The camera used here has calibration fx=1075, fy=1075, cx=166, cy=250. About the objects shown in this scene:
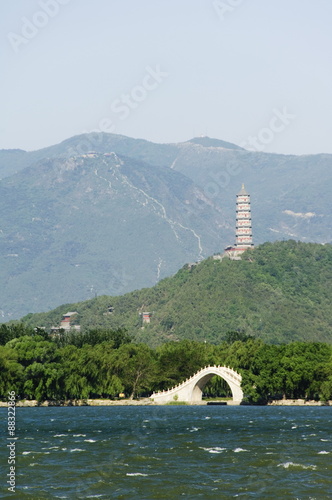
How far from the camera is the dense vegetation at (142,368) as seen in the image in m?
124

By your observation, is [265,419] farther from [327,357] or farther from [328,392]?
[327,357]

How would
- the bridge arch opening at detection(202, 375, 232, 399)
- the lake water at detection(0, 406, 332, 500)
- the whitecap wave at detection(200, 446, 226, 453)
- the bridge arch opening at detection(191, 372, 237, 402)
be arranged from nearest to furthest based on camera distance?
the lake water at detection(0, 406, 332, 500), the whitecap wave at detection(200, 446, 226, 453), the bridge arch opening at detection(191, 372, 237, 402), the bridge arch opening at detection(202, 375, 232, 399)

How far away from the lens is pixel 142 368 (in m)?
142

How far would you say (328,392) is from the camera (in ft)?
396

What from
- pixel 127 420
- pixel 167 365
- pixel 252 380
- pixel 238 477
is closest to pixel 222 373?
pixel 252 380

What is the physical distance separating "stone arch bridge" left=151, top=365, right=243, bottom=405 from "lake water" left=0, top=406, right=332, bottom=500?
95.7ft

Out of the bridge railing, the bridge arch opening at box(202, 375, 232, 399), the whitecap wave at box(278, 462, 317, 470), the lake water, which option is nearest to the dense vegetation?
the bridge arch opening at box(202, 375, 232, 399)

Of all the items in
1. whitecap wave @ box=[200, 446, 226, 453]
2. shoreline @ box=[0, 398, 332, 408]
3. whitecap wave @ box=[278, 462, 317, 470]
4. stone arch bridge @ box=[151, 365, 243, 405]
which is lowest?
whitecap wave @ box=[278, 462, 317, 470]

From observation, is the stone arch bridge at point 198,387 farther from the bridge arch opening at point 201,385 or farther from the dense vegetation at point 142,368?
the dense vegetation at point 142,368

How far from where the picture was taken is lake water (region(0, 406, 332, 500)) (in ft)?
173

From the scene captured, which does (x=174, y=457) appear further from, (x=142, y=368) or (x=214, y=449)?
(x=142, y=368)

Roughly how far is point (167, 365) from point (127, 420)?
47.2 metres

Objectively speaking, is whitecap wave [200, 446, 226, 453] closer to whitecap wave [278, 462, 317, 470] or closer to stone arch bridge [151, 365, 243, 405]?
whitecap wave [278, 462, 317, 470]

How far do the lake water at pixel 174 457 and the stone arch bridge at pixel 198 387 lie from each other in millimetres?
29170
